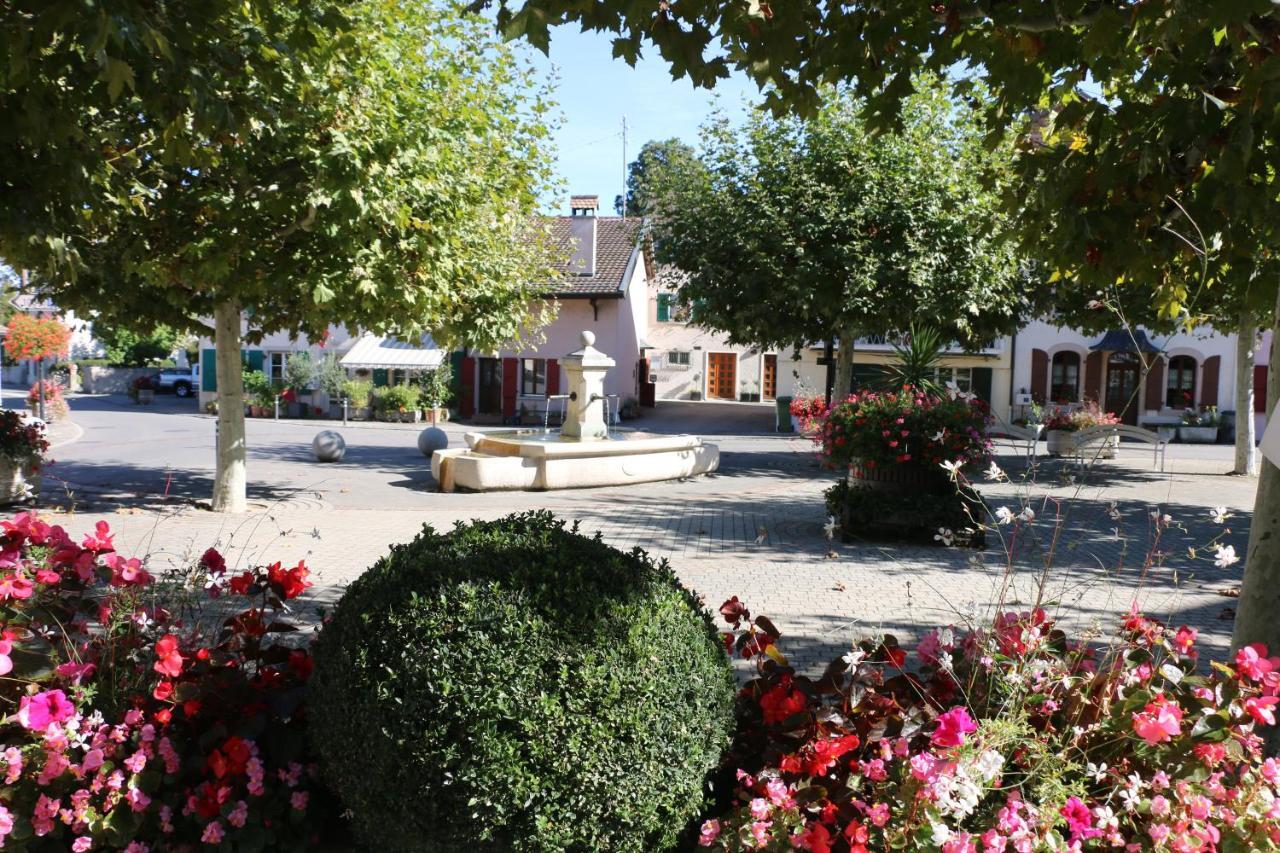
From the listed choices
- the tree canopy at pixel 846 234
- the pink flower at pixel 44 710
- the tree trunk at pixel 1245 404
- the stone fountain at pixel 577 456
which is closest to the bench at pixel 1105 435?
the tree trunk at pixel 1245 404

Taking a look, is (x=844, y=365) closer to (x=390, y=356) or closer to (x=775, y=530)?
(x=775, y=530)

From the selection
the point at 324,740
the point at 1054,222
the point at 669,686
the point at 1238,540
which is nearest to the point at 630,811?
the point at 669,686

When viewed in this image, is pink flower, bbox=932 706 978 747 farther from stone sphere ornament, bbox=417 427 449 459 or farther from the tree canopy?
stone sphere ornament, bbox=417 427 449 459

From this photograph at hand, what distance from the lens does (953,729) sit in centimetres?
272

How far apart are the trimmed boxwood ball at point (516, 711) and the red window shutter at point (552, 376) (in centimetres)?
3167

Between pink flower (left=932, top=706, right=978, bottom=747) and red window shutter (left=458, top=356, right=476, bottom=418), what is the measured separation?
33.6 metres

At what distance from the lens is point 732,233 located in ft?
65.0

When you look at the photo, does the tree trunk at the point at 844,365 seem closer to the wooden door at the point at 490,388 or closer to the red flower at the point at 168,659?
the wooden door at the point at 490,388

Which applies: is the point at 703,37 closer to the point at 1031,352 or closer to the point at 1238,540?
the point at 1238,540

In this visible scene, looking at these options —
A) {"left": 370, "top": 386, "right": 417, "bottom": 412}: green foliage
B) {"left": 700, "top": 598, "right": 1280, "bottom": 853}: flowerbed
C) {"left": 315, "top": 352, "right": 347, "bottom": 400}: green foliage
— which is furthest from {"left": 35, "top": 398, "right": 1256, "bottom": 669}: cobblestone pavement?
{"left": 315, "top": 352, "right": 347, "bottom": 400}: green foliage

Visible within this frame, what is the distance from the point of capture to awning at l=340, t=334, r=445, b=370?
3544cm

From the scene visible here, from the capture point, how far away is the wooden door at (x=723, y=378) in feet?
167

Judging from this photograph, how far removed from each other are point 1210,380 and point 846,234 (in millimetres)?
21559

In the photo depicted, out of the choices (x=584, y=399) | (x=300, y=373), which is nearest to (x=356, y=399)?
(x=300, y=373)
